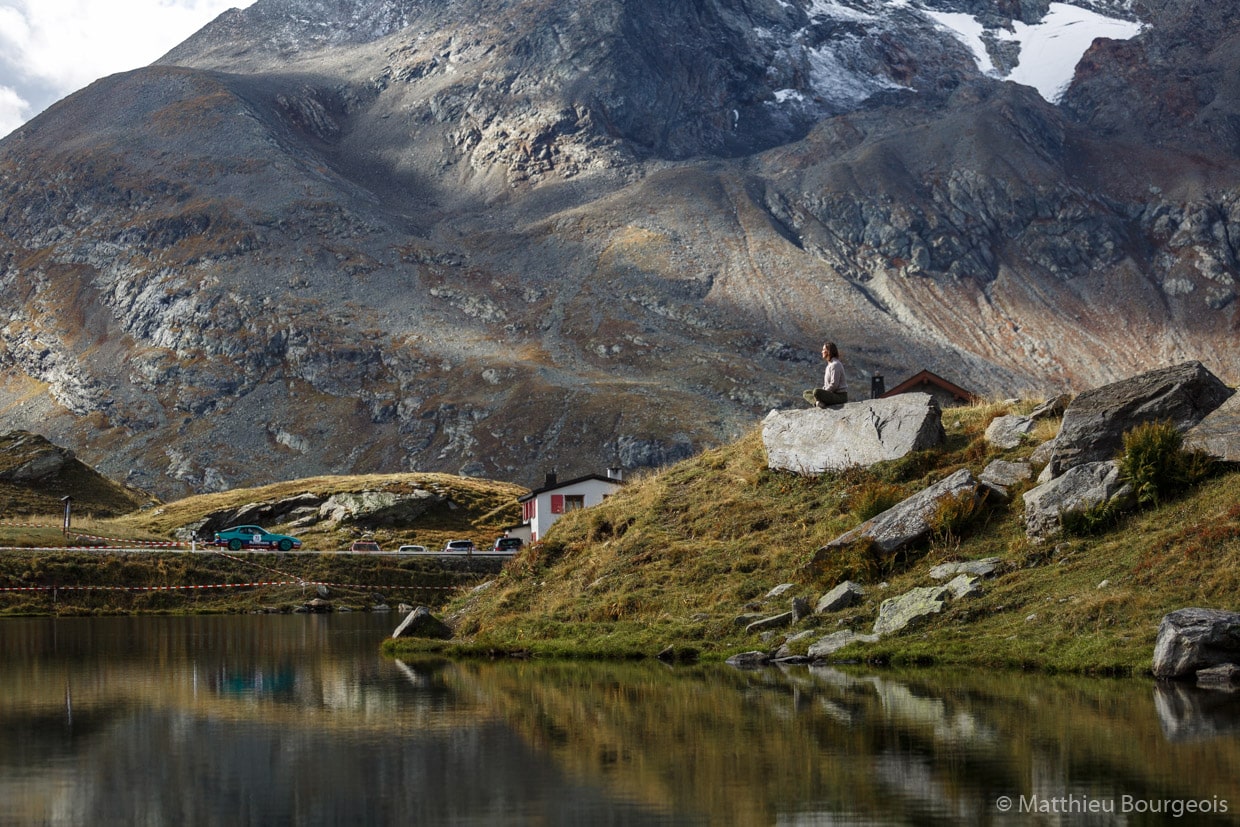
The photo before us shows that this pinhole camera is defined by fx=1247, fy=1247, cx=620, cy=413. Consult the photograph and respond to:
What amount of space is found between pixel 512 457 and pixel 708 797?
526 ft

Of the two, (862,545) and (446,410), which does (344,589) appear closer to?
(862,545)

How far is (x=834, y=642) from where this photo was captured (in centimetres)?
2436

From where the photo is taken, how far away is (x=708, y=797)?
12273 mm

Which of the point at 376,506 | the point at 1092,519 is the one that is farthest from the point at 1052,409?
the point at 376,506

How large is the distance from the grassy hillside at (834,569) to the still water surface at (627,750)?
192cm

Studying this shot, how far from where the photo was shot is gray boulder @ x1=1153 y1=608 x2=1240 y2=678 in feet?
64.1

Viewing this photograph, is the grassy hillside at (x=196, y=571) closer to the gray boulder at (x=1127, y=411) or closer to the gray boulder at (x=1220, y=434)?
the gray boulder at (x=1127, y=411)

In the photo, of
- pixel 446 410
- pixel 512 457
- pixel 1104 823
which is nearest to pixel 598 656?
pixel 1104 823

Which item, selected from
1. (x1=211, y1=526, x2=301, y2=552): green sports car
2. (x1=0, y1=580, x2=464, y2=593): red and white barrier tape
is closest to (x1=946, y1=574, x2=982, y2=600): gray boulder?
(x1=0, y1=580, x2=464, y2=593): red and white barrier tape

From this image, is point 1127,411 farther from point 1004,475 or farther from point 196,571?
point 196,571

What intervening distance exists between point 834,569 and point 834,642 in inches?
131

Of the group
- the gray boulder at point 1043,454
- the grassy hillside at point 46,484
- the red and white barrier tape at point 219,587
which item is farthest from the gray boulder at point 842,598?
the grassy hillside at point 46,484

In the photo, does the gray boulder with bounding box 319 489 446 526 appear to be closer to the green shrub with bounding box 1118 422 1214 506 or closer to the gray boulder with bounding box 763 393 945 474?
the gray boulder with bounding box 763 393 945 474

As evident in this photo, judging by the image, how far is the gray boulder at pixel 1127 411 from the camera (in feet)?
90.1
